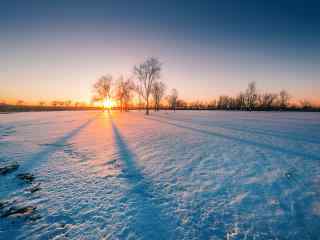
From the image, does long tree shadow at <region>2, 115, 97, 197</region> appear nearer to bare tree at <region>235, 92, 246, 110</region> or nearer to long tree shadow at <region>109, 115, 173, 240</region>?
long tree shadow at <region>109, 115, 173, 240</region>

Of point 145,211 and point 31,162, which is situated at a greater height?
point 31,162

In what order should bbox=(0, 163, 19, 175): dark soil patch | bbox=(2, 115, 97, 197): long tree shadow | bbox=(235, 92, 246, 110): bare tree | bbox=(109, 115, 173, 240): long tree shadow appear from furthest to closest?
bbox=(235, 92, 246, 110): bare tree, bbox=(0, 163, 19, 175): dark soil patch, bbox=(2, 115, 97, 197): long tree shadow, bbox=(109, 115, 173, 240): long tree shadow

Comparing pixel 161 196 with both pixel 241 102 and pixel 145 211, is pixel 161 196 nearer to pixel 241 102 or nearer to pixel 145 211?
pixel 145 211

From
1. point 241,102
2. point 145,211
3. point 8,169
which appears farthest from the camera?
point 241,102

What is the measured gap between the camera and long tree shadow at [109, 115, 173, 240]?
2.81 m

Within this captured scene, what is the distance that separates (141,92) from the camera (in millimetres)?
41938

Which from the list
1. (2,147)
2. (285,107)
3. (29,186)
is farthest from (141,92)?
(285,107)

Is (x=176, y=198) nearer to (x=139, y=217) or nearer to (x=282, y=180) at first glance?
(x=139, y=217)

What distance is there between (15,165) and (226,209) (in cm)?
741

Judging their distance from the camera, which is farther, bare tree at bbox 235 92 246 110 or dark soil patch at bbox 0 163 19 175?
bare tree at bbox 235 92 246 110

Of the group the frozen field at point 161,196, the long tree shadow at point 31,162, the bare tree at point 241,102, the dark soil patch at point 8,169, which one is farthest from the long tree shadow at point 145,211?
the bare tree at point 241,102

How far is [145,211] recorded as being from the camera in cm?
338

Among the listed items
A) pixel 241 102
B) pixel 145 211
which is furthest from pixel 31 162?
pixel 241 102

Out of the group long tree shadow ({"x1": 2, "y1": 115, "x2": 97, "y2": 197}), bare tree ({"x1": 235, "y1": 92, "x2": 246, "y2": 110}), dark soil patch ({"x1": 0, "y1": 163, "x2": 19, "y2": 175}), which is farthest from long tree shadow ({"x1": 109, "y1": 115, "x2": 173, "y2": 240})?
bare tree ({"x1": 235, "y1": 92, "x2": 246, "y2": 110})
